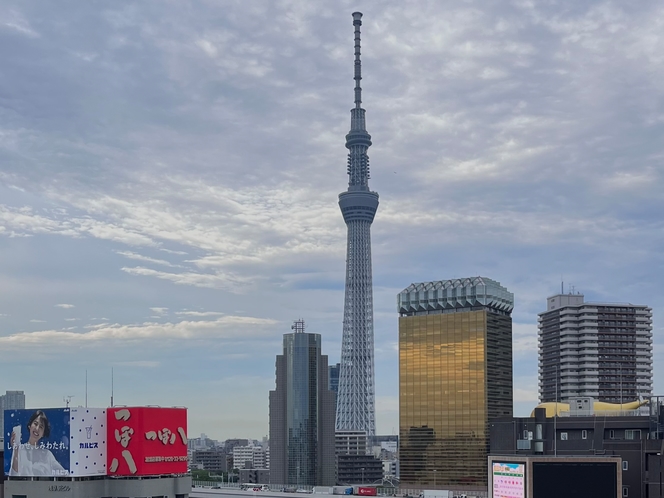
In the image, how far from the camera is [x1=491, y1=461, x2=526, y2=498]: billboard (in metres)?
91.3

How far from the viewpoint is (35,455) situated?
316 ft

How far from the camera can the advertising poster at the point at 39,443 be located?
9525 cm

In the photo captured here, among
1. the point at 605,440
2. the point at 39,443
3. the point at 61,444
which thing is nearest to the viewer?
the point at 61,444

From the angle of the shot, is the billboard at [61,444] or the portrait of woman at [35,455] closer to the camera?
the billboard at [61,444]

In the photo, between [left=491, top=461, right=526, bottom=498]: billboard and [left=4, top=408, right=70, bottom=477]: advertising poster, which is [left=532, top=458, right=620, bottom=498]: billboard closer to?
[left=491, top=461, right=526, bottom=498]: billboard

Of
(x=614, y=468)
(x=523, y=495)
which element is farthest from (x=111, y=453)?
(x=614, y=468)

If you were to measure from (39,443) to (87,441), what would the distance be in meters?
4.99

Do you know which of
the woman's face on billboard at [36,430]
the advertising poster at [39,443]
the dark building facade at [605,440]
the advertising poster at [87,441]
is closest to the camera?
the advertising poster at [87,441]

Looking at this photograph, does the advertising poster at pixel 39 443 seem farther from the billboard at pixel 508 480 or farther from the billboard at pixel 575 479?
the billboard at pixel 575 479

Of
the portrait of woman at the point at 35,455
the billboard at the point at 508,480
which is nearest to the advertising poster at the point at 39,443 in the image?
the portrait of woman at the point at 35,455

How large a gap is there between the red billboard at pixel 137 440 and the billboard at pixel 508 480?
33938 mm

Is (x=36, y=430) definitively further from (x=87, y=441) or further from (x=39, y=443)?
(x=87, y=441)

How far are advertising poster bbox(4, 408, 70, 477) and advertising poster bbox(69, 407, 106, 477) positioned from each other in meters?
0.71

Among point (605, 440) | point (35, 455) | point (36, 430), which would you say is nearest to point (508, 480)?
point (605, 440)
